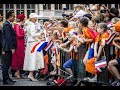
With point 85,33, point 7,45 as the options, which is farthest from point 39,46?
point 85,33

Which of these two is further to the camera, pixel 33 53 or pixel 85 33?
pixel 33 53

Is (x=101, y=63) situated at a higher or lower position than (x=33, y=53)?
lower

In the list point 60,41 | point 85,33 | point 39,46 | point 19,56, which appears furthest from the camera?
point 19,56

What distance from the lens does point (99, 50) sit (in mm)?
9914

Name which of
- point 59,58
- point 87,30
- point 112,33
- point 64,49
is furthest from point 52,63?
point 112,33

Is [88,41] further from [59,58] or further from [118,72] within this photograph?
[59,58]

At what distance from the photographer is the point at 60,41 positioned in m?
12.4

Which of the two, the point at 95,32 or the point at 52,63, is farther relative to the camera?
the point at 52,63

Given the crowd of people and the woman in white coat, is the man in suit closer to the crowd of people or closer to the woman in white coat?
the crowd of people

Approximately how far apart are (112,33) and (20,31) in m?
4.10

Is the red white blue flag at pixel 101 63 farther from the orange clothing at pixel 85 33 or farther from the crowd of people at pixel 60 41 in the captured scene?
the orange clothing at pixel 85 33

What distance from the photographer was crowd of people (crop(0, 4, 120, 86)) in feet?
33.0

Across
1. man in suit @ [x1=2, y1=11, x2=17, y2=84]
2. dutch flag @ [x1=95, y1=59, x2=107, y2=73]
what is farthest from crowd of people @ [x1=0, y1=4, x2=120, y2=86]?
dutch flag @ [x1=95, y1=59, x2=107, y2=73]

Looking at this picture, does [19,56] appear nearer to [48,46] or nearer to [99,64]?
[48,46]
